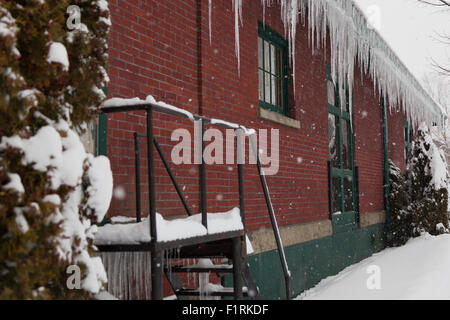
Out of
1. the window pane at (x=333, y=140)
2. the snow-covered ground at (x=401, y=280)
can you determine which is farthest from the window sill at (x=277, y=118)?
the snow-covered ground at (x=401, y=280)

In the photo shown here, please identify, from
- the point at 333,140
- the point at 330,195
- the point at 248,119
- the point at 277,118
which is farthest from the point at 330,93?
the point at 248,119

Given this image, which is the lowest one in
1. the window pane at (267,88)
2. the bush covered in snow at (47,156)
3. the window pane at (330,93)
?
the bush covered in snow at (47,156)

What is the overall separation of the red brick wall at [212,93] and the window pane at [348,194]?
5.87 feet

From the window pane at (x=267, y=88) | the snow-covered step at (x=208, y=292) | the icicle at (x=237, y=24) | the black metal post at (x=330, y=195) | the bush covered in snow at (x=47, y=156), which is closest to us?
the bush covered in snow at (x=47, y=156)

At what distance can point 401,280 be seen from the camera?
632 centimetres

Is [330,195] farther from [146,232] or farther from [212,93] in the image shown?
[146,232]

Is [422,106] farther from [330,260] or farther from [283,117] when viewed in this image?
[283,117]

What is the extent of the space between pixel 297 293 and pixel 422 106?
1045cm

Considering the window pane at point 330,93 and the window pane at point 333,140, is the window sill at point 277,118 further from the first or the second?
the window pane at point 330,93

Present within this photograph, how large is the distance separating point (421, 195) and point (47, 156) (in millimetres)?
12185

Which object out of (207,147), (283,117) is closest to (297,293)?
(283,117)

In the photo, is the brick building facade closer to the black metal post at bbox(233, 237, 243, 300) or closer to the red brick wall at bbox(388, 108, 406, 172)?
the black metal post at bbox(233, 237, 243, 300)

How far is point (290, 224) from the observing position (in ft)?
24.5

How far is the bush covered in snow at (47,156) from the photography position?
211 cm
